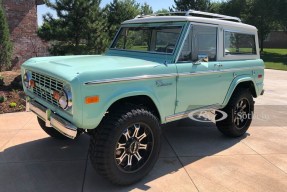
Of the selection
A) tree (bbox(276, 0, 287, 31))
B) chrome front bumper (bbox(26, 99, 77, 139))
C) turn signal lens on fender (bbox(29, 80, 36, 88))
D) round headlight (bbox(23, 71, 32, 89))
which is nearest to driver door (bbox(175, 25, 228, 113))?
chrome front bumper (bbox(26, 99, 77, 139))

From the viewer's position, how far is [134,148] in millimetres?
3822

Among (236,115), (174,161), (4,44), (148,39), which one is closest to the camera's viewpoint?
(174,161)

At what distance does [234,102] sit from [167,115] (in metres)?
1.70

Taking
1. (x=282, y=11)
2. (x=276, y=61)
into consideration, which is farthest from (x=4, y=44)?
(x=282, y=11)

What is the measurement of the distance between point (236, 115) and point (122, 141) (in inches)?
101

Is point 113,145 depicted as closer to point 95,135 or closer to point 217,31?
point 95,135

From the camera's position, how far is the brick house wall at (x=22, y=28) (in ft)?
38.8

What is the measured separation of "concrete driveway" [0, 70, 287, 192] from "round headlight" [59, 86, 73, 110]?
1.04 meters

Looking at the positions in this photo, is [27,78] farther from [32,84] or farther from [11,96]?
[11,96]

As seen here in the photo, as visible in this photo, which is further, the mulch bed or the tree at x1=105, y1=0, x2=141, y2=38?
the tree at x1=105, y1=0, x2=141, y2=38

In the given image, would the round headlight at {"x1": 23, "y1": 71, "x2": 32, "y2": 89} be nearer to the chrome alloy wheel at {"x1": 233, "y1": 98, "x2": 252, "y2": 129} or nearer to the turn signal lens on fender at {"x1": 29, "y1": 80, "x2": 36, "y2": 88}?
the turn signal lens on fender at {"x1": 29, "y1": 80, "x2": 36, "y2": 88}

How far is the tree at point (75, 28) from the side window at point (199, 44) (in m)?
6.04

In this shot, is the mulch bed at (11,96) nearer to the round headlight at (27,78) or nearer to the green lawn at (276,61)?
the round headlight at (27,78)

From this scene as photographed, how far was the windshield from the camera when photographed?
444cm
